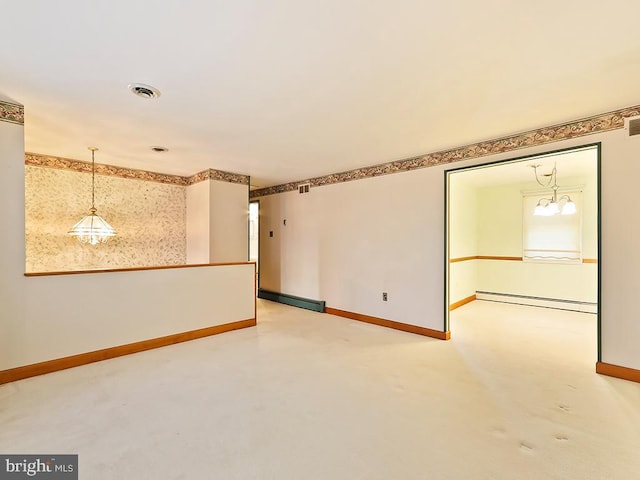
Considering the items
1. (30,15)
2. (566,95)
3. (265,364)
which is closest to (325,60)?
(30,15)

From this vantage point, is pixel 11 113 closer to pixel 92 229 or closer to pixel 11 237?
pixel 11 237

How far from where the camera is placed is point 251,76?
2.04 metres

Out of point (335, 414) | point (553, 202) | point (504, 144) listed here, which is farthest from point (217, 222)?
point (553, 202)

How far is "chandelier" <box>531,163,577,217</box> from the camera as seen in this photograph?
4.87m

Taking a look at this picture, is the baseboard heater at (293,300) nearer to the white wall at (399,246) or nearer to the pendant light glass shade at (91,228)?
the white wall at (399,246)

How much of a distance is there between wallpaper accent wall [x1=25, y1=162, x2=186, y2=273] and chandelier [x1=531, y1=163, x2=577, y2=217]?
617 centimetres

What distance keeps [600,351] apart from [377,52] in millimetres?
3376

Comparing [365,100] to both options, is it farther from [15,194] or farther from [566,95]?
[15,194]

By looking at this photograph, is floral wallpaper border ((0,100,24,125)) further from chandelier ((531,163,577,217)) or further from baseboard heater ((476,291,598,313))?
baseboard heater ((476,291,598,313))

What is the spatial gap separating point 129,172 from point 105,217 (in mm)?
812

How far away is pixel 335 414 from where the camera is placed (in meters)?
2.11

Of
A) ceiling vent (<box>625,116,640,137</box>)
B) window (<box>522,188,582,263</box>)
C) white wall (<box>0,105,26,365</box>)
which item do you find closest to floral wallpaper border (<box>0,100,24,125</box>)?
white wall (<box>0,105,26,365</box>)

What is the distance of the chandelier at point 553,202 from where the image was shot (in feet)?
16.0

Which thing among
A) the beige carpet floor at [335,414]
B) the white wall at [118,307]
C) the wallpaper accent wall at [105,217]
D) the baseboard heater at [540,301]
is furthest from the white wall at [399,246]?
the baseboard heater at [540,301]
